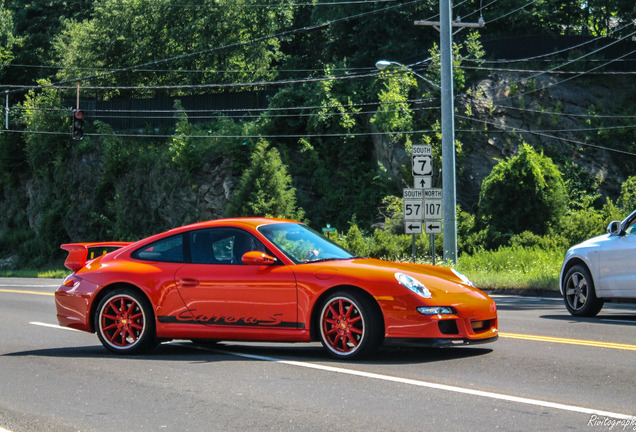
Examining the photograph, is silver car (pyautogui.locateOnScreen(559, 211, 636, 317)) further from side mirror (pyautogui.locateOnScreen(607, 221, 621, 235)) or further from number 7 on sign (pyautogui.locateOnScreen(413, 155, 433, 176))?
number 7 on sign (pyautogui.locateOnScreen(413, 155, 433, 176))

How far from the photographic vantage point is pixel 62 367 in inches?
372

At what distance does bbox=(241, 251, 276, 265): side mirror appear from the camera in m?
9.53

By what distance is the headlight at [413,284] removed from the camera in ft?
29.7

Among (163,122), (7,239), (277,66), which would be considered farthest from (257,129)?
(7,239)

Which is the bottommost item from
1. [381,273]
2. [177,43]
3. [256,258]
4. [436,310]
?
[436,310]

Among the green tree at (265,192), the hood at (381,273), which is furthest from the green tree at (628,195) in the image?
the hood at (381,273)

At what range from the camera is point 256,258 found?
952 centimetres

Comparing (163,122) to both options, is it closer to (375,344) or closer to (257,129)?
(257,129)

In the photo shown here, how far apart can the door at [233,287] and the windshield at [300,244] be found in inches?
8.1

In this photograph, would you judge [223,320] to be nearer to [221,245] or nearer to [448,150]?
[221,245]

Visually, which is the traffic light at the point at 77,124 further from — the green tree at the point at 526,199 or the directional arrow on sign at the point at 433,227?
the green tree at the point at 526,199

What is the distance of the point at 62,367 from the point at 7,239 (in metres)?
63.2

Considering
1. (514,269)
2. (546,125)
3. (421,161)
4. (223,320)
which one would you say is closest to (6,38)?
(546,125)
